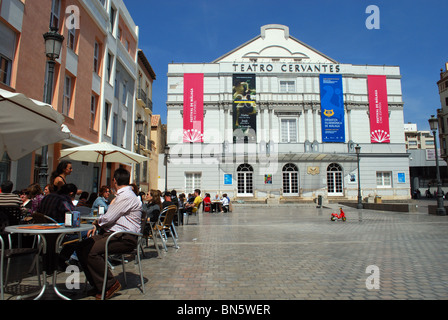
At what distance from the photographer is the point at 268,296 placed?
3.84 meters

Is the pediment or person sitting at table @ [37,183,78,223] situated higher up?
the pediment

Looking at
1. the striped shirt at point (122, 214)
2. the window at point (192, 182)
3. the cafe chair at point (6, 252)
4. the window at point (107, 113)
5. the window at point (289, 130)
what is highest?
the window at point (289, 130)

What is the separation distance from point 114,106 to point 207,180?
490 inches

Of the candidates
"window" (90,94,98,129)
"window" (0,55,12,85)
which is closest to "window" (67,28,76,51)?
"window" (90,94,98,129)

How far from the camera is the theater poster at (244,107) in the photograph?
29641mm

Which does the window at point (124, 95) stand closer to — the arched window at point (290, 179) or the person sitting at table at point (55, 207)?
the arched window at point (290, 179)

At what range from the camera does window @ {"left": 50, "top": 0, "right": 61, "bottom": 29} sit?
41.4 feet

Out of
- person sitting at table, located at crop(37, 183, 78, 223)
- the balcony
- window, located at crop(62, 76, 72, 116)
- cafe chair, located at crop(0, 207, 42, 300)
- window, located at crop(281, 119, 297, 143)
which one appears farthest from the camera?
window, located at crop(281, 119, 297, 143)

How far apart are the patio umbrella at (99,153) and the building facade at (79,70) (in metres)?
2.41

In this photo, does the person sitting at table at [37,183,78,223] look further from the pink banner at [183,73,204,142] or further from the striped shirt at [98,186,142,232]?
the pink banner at [183,73,204,142]

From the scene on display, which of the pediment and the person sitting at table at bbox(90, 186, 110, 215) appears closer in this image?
the person sitting at table at bbox(90, 186, 110, 215)

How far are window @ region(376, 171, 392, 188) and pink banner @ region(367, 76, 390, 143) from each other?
3256 millimetres

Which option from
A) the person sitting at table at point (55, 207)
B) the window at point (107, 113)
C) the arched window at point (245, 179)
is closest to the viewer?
the person sitting at table at point (55, 207)

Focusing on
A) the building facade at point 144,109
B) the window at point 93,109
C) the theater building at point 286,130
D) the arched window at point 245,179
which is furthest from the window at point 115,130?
the arched window at point 245,179
